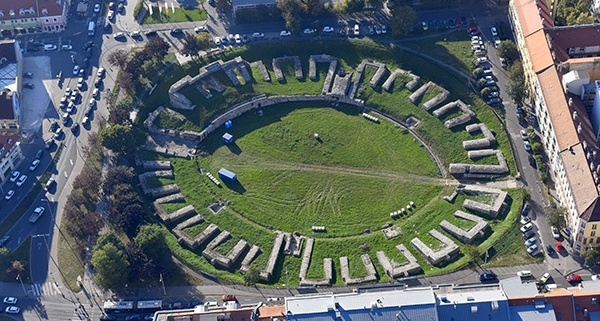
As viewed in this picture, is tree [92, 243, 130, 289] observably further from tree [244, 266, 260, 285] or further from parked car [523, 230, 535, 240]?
parked car [523, 230, 535, 240]

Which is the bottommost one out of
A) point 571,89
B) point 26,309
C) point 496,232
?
point 26,309

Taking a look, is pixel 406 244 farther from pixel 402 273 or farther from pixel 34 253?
pixel 34 253

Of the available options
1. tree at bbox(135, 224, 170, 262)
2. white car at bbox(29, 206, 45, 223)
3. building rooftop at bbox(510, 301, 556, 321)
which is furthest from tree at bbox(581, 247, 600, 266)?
white car at bbox(29, 206, 45, 223)

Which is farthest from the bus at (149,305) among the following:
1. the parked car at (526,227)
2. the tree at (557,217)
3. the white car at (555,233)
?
the white car at (555,233)

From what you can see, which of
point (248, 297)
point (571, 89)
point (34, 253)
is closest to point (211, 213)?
point (248, 297)

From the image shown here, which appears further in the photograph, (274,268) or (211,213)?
(211,213)

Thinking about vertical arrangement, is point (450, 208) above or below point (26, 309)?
above
